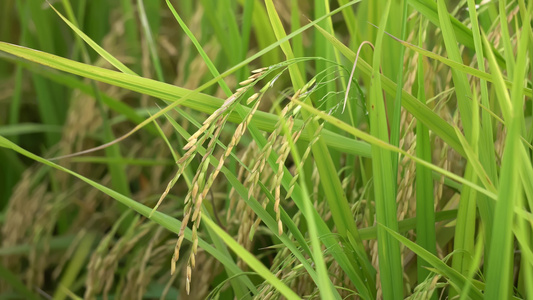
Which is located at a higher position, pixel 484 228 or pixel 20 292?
pixel 484 228

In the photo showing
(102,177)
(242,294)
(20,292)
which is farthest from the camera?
(102,177)

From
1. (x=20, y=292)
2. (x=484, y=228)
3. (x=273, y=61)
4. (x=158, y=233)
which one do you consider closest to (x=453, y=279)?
(x=484, y=228)

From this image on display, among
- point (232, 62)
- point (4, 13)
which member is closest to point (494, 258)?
point (232, 62)

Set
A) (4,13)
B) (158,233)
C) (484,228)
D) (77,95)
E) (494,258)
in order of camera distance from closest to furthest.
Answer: (494,258) < (484,228) < (158,233) < (77,95) < (4,13)

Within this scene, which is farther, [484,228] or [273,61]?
[273,61]

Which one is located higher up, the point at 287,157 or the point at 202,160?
the point at 202,160

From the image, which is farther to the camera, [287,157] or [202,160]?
[287,157]

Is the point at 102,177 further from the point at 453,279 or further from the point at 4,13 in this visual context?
the point at 453,279

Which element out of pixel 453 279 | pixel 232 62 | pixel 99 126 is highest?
pixel 232 62
